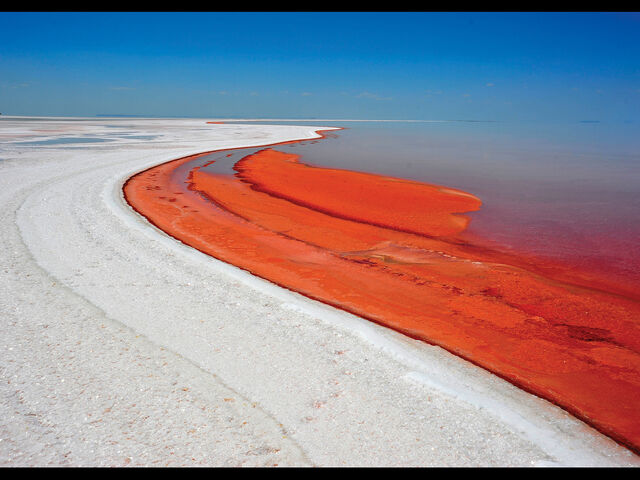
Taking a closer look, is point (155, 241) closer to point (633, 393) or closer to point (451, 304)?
point (451, 304)

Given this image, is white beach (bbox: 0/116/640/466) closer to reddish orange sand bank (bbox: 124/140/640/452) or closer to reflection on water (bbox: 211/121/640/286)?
reddish orange sand bank (bbox: 124/140/640/452)

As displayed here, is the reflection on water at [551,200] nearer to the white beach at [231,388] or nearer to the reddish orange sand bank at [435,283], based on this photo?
the reddish orange sand bank at [435,283]

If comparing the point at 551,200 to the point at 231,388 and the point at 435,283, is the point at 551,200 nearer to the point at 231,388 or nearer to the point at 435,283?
the point at 435,283

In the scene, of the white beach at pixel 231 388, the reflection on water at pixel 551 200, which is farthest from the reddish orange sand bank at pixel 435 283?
the reflection on water at pixel 551 200

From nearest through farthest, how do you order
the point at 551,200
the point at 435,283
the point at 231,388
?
the point at 231,388
the point at 435,283
the point at 551,200

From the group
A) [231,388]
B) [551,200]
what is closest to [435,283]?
[231,388]

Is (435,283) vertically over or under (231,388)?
under
